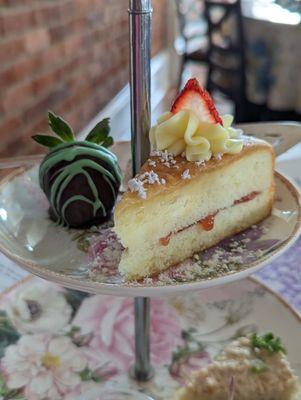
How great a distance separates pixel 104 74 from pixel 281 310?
6.53 ft

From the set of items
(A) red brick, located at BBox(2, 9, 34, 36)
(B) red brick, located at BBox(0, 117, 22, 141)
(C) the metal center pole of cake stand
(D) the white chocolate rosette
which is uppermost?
(C) the metal center pole of cake stand

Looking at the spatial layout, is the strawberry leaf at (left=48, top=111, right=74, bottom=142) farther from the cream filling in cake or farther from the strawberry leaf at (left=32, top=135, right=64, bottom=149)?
the cream filling in cake

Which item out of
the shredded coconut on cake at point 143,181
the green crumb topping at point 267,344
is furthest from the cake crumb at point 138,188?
the green crumb topping at point 267,344

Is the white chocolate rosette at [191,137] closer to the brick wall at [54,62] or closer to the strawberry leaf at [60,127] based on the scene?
the strawberry leaf at [60,127]

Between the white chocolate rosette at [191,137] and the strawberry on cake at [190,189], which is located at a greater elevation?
the white chocolate rosette at [191,137]

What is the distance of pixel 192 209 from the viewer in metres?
0.62

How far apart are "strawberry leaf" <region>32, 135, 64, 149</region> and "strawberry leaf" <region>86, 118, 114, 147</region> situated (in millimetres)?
42

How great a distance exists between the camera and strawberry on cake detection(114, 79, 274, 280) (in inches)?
22.0

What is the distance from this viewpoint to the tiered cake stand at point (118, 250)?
1.71 feet

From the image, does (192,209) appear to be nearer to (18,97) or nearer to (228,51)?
(18,97)

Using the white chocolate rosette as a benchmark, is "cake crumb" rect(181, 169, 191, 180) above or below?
below

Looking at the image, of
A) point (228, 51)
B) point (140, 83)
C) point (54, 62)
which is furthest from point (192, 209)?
point (228, 51)

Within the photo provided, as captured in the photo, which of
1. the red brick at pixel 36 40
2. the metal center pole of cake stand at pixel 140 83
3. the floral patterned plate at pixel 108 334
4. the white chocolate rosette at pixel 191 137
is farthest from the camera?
the red brick at pixel 36 40

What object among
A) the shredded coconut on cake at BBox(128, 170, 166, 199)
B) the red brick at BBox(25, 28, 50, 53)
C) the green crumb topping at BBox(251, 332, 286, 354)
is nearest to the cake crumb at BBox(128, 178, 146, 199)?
the shredded coconut on cake at BBox(128, 170, 166, 199)
